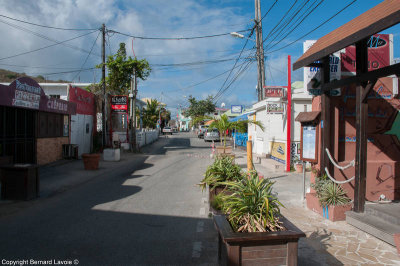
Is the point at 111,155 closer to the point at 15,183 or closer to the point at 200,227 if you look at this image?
the point at 15,183

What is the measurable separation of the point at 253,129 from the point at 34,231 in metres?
18.5

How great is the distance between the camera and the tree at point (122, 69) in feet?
73.6

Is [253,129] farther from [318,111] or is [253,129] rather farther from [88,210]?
[88,210]

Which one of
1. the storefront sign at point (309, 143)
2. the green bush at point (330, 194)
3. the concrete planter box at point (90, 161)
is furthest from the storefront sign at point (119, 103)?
the green bush at point (330, 194)

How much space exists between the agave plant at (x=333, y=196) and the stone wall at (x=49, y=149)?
482 inches

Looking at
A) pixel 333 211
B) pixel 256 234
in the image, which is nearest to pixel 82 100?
pixel 333 211

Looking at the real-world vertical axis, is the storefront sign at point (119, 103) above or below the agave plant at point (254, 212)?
above

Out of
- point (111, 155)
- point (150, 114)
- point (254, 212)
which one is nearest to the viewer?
point (254, 212)

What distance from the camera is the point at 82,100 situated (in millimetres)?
18625

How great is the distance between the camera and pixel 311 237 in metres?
5.12

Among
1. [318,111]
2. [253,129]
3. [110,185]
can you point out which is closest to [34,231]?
[110,185]

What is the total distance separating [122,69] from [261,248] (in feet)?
70.9

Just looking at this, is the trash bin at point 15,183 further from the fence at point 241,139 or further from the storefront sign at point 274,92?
the fence at point 241,139

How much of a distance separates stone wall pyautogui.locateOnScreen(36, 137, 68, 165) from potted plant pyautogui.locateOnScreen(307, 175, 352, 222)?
1204 centimetres
